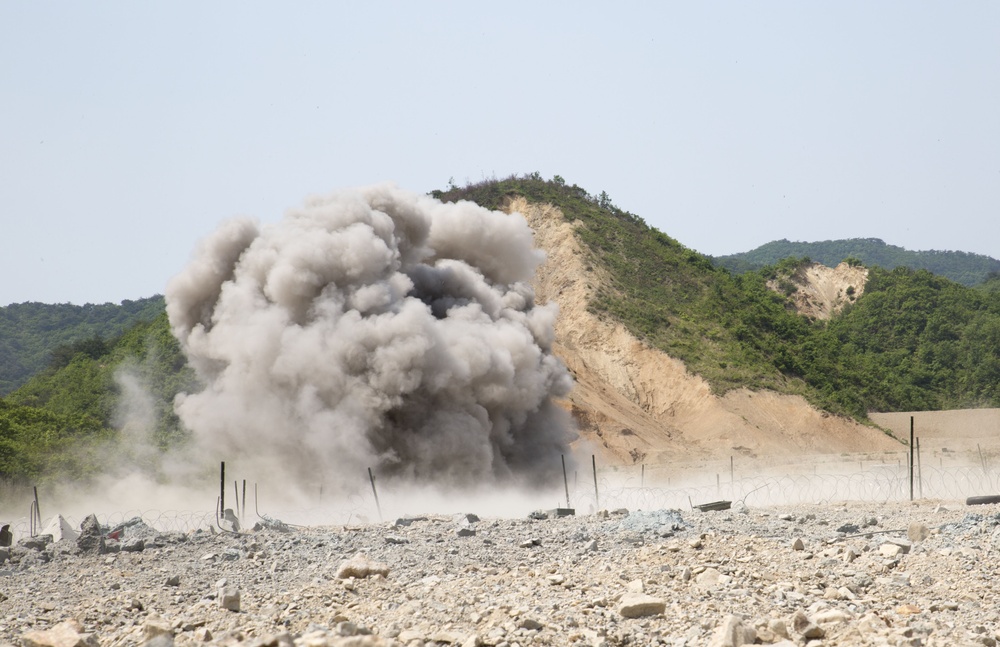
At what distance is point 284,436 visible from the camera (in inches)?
1233

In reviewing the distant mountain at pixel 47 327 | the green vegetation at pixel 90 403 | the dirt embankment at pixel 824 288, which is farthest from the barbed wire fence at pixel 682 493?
the distant mountain at pixel 47 327

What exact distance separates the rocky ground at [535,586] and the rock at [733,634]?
0.04 ft

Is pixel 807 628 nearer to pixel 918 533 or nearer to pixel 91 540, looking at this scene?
pixel 918 533

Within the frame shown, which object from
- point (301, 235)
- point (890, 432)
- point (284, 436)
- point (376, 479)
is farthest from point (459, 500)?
point (890, 432)

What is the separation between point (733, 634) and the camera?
8.77m

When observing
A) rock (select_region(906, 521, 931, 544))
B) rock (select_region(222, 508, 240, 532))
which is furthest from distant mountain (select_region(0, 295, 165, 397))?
rock (select_region(906, 521, 931, 544))

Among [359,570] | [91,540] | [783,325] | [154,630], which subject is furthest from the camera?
[783,325]

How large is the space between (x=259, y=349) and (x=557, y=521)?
14603 mm

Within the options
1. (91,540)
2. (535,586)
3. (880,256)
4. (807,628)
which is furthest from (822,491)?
(880,256)

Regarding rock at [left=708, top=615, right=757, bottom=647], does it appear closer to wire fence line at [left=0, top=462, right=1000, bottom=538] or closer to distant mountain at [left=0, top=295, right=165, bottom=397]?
wire fence line at [left=0, top=462, right=1000, bottom=538]

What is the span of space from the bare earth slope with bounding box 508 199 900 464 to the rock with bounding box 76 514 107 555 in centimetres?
2675

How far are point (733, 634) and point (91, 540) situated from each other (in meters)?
11.4

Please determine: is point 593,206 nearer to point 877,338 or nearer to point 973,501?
point 877,338

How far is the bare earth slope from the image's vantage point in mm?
42375
